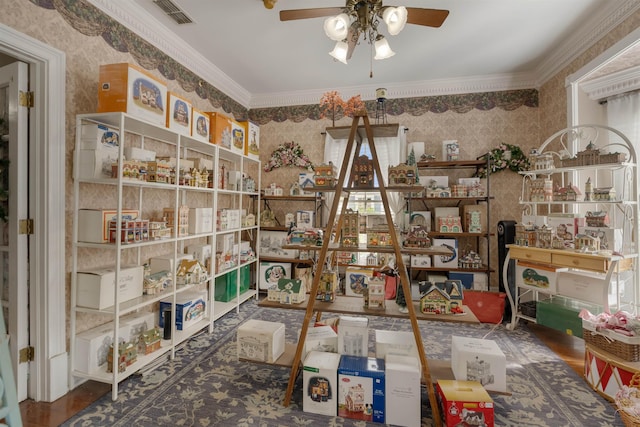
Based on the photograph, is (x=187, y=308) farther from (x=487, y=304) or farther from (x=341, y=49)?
(x=487, y=304)

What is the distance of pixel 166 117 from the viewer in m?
2.76

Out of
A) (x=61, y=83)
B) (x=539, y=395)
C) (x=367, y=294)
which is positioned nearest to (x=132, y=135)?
(x=61, y=83)

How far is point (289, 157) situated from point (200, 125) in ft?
5.94

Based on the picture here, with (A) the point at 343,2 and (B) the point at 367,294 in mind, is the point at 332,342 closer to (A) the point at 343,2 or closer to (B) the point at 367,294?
(B) the point at 367,294

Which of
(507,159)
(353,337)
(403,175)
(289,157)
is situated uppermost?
(289,157)

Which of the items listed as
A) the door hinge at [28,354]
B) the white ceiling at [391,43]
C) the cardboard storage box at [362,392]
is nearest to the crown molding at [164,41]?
the white ceiling at [391,43]

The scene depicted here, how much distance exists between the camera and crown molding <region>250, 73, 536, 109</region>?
4.20 meters

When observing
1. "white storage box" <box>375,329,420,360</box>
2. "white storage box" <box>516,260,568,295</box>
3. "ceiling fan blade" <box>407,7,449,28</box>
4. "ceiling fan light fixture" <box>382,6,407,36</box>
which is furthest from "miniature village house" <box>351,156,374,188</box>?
"white storage box" <box>516,260,568,295</box>

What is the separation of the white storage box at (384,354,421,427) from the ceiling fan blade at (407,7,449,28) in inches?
88.0

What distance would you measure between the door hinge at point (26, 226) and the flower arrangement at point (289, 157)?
126 inches

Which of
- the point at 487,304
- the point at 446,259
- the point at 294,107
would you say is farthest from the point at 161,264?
the point at 487,304

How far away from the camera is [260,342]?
7.47ft

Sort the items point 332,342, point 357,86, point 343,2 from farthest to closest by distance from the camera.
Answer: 1. point 357,86
2. point 343,2
3. point 332,342

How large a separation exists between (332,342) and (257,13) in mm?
2950
